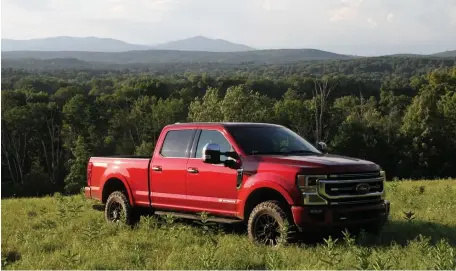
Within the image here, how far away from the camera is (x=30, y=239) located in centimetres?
861

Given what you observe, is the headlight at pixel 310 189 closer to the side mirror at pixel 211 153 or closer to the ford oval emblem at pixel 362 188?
the ford oval emblem at pixel 362 188

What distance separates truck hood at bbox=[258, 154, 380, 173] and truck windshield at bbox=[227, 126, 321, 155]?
44 cm

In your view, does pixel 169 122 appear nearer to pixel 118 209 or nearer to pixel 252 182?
pixel 118 209

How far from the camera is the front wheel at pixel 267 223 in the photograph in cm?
755

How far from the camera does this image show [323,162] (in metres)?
7.68

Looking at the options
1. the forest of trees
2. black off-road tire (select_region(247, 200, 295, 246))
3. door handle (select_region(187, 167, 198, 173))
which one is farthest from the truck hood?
the forest of trees

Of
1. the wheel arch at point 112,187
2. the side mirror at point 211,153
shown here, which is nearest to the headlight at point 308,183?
the side mirror at point 211,153

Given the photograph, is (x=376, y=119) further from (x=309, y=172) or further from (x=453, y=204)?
(x=309, y=172)

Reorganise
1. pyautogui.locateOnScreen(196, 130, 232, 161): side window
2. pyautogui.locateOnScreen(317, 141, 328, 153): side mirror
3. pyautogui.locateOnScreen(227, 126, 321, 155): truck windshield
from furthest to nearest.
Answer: pyautogui.locateOnScreen(317, 141, 328, 153): side mirror
pyautogui.locateOnScreen(196, 130, 232, 161): side window
pyautogui.locateOnScreen(227, 126, 321, 155): truck windshield

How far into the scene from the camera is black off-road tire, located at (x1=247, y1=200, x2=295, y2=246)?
24.7 ft

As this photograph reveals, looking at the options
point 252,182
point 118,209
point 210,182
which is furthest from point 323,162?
point 118,209

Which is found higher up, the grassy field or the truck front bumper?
the truck front bumper

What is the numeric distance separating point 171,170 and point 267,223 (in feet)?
6.58

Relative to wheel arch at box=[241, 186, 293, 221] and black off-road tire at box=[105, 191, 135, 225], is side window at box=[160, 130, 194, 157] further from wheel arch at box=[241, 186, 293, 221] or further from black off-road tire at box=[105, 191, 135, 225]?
wheel arch at box=[241, 186, 293, 221]
